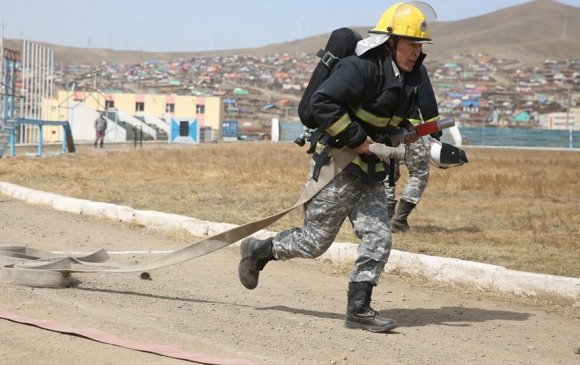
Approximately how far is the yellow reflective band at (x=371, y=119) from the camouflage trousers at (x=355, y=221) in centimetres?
33

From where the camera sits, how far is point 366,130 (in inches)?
213

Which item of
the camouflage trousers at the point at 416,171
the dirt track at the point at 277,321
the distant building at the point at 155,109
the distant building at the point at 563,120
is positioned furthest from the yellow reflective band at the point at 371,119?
the distant building at the point at 563,120

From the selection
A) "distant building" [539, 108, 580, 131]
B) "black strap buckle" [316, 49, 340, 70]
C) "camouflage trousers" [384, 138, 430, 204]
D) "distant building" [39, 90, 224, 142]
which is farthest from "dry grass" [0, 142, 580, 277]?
"distant building" [539, 108, 580, 131]

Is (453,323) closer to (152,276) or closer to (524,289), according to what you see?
(524,289)

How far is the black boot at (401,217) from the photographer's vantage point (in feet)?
31.3

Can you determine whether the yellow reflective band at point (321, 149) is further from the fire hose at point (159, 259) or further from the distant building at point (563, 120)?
the distant building at point (563, 120)

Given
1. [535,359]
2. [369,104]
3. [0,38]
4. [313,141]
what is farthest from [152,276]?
[0,38]

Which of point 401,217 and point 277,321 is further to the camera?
point 401,217

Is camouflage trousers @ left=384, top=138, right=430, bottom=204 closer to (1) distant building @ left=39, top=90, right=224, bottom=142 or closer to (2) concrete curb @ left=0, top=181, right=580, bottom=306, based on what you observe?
(2) concrete curb @ left=0, top=181, right=580, bottom=306

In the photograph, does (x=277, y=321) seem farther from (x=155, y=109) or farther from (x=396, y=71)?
(x=155, y=109)

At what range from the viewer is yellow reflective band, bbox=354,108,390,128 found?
17.5ft

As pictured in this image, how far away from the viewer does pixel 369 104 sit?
5.30 m

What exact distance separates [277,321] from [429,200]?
27.8ft

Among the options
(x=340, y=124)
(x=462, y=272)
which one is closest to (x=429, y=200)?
(x=462, y=272)
